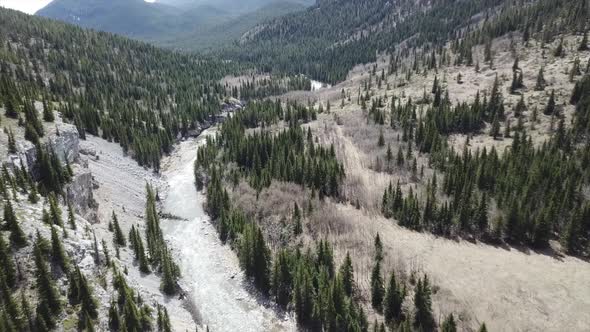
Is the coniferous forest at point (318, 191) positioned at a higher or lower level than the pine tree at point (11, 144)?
lower

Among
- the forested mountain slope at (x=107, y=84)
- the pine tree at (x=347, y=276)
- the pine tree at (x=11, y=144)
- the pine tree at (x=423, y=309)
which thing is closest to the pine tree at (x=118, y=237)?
the pine tree at (x=11, y=144)

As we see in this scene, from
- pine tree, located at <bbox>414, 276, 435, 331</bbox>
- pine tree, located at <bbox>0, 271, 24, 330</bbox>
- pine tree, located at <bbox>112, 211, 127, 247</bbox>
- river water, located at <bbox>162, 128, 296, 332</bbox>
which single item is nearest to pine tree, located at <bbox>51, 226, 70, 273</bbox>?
pine tree, located at <bbox>0, 271, 24, 330</bbox>

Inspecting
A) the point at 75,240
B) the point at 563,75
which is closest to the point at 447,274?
the point at 75,240

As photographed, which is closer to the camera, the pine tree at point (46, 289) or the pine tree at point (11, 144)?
the pine tree at point (46, 289)

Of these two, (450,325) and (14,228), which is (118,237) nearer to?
(14,228)

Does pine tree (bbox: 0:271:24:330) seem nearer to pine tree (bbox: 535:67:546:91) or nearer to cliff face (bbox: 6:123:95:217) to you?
cliff face (bbox: 6:123:95:217)

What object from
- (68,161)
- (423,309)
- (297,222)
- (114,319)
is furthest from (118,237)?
(423,309)

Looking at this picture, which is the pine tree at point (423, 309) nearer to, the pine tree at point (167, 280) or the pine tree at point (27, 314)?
the pine tree at point (167, 280)
